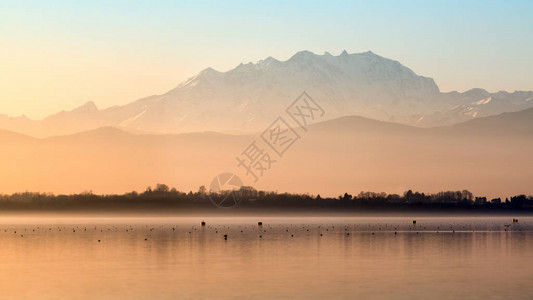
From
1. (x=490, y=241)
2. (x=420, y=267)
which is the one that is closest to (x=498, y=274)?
(x=420, y=267)

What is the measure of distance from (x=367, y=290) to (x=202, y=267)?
59.7 ft

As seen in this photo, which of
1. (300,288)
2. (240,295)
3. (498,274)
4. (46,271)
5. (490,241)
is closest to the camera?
(240,295)

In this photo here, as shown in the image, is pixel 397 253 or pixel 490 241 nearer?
pixel 397 253

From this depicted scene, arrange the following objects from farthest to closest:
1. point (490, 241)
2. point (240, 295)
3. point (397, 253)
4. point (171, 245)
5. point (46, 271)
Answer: point (490, 241) < point (171, 245) < point (397, 253) < point (46, 271) < point (240, 295)

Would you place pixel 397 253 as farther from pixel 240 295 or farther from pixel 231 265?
pixel 240 295

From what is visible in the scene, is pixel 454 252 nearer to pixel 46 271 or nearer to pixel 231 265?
pixel 231 265

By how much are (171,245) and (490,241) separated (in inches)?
1569

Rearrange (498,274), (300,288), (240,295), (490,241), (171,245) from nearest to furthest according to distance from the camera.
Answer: (240,295)
(300,288)
(498,274)
(171,245)
(490,241)

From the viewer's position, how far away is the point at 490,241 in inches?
3767

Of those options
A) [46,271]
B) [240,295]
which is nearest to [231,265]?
[46,271]

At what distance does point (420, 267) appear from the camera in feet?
196

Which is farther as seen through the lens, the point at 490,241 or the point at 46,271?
the point at 490,241

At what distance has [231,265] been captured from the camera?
62.0 metres

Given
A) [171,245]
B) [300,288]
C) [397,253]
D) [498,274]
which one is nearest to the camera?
[300,288]
